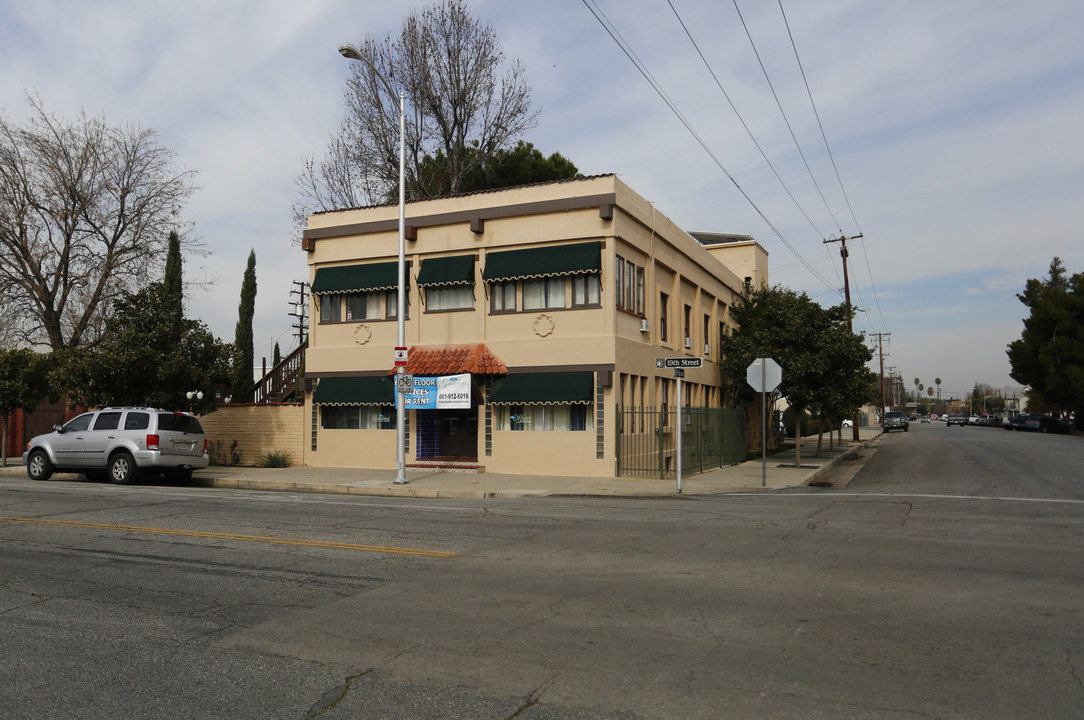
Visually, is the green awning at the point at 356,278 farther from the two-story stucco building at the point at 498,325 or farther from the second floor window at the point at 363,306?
the second floor window at the point at 363,306

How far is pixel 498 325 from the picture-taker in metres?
22.7

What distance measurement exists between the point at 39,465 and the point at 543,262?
1385 centimetres

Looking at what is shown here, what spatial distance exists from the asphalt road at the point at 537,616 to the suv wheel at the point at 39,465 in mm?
8595

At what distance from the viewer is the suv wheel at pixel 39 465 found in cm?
2058

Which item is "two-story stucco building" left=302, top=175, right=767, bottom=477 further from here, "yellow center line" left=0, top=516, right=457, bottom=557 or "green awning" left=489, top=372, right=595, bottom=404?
"yellow center line" left=0, top=516, right=457, bottom=557

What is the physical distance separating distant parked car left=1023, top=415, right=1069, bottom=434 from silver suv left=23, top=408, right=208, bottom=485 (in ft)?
220

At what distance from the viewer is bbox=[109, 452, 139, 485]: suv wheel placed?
63.4 feet

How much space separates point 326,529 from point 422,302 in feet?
42.9

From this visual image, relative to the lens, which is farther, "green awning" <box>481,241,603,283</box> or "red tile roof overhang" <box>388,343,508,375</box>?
"red tile roof overhang" <box>388,343,508,375</box>

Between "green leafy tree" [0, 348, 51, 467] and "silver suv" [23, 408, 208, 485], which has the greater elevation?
"green leafy tree" [0, 348, 51, 467]

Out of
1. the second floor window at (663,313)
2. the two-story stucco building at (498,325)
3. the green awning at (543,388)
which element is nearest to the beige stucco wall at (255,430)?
the two-story stucco building at (498,325)

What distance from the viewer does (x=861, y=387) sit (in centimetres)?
2917

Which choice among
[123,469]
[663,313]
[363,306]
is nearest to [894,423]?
[663,313]

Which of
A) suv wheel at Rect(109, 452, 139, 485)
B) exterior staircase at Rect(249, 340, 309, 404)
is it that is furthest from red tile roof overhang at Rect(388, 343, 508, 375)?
exterior staircase at Rect(249, 340, 309, 404)
